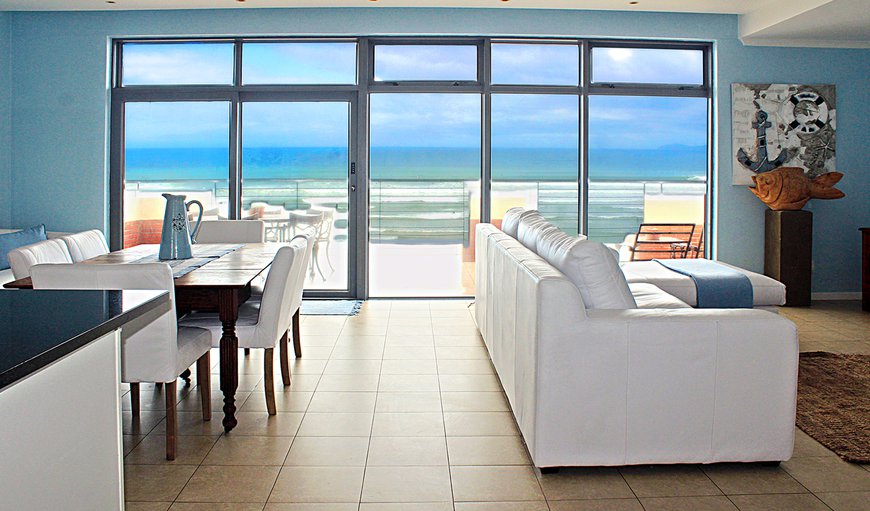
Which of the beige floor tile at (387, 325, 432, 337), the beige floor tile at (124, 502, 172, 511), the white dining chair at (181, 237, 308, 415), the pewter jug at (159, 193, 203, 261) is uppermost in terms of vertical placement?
the pewter jug at (159, 193, 203, 261)

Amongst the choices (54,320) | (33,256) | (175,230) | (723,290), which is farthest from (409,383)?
(54,320)

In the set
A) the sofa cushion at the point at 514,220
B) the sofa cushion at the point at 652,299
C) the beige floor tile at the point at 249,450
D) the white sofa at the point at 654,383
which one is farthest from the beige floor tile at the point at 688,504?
the sofa cushion at the point at 514,220

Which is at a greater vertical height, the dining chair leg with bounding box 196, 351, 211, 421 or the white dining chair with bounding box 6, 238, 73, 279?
the white dining chair with bounding box 6, 238, 73, 279

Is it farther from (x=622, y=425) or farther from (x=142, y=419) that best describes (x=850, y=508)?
(x=142, y=419)

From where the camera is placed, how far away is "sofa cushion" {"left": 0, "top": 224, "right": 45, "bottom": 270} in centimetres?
536

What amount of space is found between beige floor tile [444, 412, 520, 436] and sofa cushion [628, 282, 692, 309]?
0.82m

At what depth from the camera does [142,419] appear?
11.1ft

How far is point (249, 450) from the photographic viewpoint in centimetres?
301

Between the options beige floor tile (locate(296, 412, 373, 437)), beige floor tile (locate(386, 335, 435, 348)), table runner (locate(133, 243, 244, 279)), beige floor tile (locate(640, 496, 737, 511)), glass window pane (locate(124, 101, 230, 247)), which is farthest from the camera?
glass window pane (locate(124, 101, 230, 247))

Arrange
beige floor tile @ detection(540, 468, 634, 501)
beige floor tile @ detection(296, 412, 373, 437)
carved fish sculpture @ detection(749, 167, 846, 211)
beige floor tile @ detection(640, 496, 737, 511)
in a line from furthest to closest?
carved fish sculpture @ detection(749, 167, 846, 211) → beige floor tile @ detection(296, 412, 373, 437) → beige floor tile @ detection(540, 468, 634, 501) → beige floor tile @ detection(640, 496, 737, 511)

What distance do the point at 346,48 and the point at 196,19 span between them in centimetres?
136

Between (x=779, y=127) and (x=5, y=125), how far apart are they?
279 inches

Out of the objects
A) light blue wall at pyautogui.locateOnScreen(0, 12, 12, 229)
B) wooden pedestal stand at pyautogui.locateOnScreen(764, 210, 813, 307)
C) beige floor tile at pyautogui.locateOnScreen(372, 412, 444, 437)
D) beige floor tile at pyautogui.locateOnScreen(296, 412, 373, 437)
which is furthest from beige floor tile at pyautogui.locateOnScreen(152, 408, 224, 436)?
wooden pedestal stand at pyautogui.locateOnScreen(764, 210, 813, 307)

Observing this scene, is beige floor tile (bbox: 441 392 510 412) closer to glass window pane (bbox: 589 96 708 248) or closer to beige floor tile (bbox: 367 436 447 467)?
beige floor tile (bbox: 367 436 447 467)
